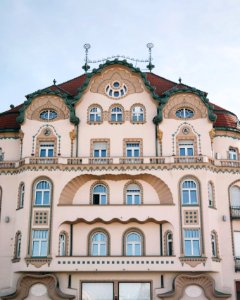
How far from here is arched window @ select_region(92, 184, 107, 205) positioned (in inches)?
1455

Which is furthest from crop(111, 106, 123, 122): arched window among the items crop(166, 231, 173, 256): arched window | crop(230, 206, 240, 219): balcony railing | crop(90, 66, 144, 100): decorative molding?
crop(230, 206, 240, 219): balcony railing

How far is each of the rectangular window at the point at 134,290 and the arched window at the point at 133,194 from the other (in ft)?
19.2

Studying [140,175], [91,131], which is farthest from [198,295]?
[91,131]

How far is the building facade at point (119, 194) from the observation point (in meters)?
34.4

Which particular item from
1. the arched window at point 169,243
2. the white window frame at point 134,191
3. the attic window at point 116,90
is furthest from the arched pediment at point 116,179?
the attic window at point 116,90

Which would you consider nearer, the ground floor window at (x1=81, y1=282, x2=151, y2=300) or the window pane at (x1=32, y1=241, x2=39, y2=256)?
the ground floor window at (x1=81, y1=282, x2=151, y2=300)

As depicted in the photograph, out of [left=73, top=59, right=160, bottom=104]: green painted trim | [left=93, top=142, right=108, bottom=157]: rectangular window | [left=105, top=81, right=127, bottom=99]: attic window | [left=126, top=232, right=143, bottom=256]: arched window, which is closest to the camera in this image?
[left=126, top=232, right=143, bottom=256]: arched window

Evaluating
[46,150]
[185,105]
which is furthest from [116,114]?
[46,150]

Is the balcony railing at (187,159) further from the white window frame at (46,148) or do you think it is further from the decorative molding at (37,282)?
the decorative molding at (37,282)

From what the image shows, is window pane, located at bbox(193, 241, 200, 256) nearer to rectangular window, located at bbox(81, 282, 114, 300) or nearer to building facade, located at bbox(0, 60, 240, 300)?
building facade, located at bbox(0, 60, 240, 300)

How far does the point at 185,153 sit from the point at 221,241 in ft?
22.7

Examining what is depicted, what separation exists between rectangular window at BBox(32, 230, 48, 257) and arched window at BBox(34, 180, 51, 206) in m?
2.09

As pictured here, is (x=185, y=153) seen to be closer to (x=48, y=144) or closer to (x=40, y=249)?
(x=48, y=144)

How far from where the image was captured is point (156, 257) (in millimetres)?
34312
